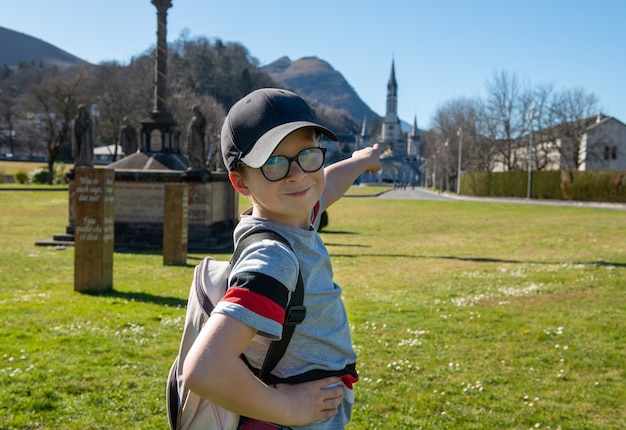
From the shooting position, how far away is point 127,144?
966 inches

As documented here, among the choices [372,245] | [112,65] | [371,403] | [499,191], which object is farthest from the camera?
[112,65]

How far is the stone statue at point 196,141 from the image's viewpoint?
62.0ft

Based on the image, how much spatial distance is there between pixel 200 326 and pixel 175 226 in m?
12.2

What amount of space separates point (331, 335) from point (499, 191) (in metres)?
59.1

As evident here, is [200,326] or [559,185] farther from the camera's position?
[559,185]

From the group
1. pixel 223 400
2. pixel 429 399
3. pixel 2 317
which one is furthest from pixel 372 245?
pixel 223 400

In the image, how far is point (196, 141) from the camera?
1912 centimetres

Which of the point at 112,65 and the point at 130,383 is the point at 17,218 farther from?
the point at 112,65

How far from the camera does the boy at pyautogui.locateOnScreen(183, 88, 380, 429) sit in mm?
1540

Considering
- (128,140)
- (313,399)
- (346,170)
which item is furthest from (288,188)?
(128,140)

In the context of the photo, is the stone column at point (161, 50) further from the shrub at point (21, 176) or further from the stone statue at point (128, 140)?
the shrub at point (21, 176)

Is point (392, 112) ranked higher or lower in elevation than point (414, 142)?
higher

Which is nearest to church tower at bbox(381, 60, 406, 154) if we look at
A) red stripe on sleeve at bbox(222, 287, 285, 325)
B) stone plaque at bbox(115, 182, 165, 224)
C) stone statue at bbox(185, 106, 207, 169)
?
stone statue at bbox(185, 106, 207, 169)

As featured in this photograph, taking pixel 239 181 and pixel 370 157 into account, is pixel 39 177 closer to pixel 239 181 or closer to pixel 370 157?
pixel 370 157
